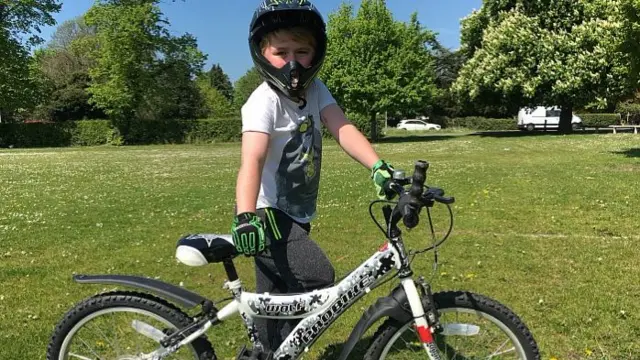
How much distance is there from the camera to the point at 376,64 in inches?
1711

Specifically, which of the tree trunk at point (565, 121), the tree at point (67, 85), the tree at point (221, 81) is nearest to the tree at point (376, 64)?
the tree trunk at point (565, 121)

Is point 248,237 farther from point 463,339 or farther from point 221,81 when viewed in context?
point 221,81

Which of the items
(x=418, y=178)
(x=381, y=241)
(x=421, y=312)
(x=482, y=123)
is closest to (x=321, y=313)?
(x=421, y=312)

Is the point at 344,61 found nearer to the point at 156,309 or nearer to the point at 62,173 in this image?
the point at 62,173

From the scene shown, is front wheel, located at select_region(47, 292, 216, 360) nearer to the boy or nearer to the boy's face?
the boy

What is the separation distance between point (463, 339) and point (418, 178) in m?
1.10

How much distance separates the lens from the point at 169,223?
34.1ft

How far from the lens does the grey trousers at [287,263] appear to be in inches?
129

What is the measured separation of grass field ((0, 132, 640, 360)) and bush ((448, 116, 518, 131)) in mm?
45950

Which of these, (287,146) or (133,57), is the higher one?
(133,57)

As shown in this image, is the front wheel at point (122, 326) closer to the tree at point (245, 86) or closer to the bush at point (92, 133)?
the bush at point (92, 133)

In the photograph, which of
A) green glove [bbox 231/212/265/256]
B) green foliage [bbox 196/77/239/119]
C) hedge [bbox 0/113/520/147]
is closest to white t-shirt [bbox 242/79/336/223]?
green glove [bbox 231/212/265/256]

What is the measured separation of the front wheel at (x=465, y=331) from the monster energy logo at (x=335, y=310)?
8.9 inches

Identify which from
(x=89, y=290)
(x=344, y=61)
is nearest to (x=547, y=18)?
(x=344, y=61)
